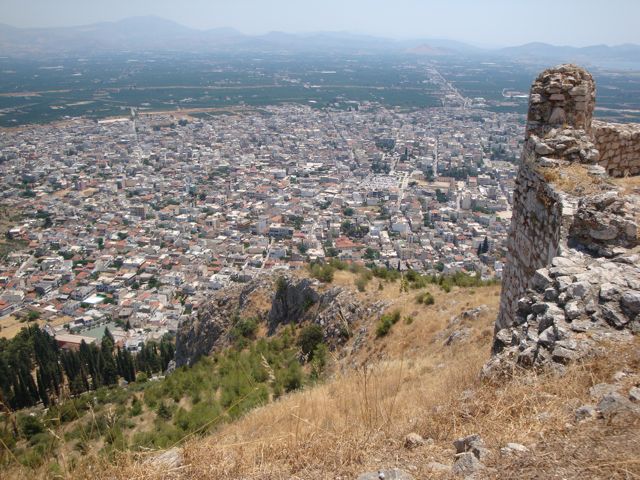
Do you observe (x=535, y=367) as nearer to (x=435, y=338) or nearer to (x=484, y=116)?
(x=435, y=338)

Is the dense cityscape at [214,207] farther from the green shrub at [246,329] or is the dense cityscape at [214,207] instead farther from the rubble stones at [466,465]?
the rubble stones at [466,465]

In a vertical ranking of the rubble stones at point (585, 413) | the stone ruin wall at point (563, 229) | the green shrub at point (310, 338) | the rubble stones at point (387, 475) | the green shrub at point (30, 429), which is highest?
the stone ruin wall at point (563, 229)

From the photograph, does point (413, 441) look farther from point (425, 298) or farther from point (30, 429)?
point (30, 429)

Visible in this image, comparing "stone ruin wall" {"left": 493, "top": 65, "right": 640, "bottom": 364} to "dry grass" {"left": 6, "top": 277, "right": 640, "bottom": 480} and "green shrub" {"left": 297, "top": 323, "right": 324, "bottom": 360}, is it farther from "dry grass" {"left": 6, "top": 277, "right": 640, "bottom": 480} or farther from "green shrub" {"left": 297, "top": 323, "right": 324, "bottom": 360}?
"green shrub" {"left": 297, "top": 323, "right": 324, "bottom": 360}


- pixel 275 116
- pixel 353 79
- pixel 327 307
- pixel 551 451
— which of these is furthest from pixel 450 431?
pixel 353 79

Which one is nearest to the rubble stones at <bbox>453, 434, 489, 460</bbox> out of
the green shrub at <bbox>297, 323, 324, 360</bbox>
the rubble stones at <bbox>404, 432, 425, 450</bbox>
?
the rubble stones at <bbox>404, 432, 425, 450</bbox>

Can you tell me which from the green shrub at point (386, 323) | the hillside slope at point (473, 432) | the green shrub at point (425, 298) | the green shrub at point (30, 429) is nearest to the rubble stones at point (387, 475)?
the hillside slope at point (473, 432)
